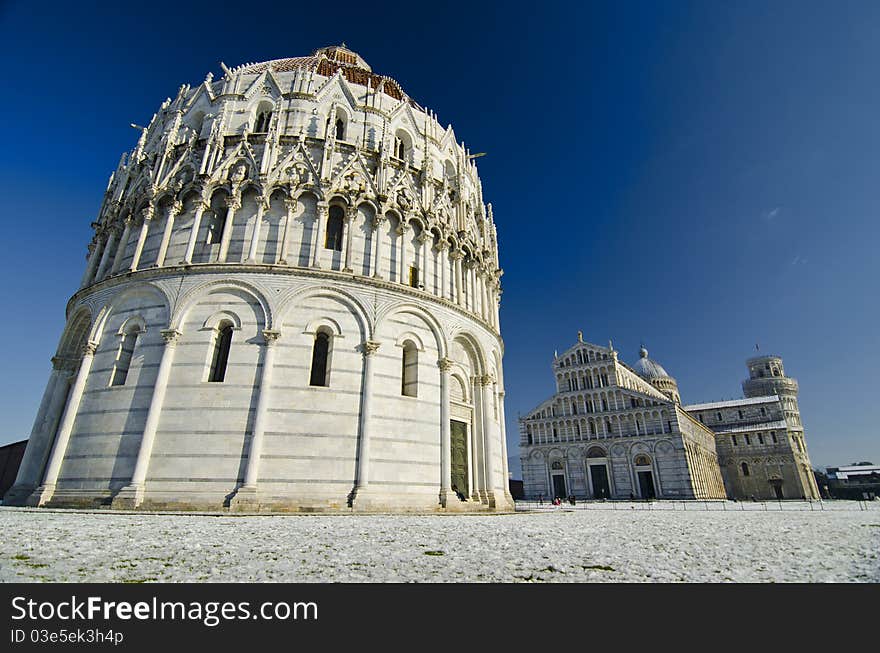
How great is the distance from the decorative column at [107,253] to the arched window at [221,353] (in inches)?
291

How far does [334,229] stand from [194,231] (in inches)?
207

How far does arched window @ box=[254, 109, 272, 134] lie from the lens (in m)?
19.4

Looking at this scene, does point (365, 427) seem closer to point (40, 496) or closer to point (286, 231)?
point (286, 231)

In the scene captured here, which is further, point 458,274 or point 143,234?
point 458,274

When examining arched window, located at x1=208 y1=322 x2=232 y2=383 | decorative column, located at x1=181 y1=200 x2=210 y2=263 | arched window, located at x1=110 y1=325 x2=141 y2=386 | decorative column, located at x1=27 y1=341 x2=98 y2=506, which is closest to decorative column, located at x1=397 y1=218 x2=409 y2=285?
arched window, located at x1=208 y1=322 x2=232 y2=383

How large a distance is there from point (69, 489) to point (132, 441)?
2660mm

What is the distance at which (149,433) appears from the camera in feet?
44.0

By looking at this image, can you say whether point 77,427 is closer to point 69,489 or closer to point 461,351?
point 69,489

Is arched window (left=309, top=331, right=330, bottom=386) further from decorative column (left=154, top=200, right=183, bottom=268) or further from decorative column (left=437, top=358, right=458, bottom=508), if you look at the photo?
decorative column (left=154, top=200, right=183, bottom=268)

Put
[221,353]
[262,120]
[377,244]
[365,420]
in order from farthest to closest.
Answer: [262,120], [377,244], [221,353], [365,420]

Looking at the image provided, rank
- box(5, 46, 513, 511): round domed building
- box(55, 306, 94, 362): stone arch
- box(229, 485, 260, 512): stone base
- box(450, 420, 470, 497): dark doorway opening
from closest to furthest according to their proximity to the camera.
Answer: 1. box(229, 485, 260, 512): stone base
2. box(5, 46, 513, 511): round domed building
3. box(55, 306, 94, 362): stone arch
4. box(450, 420, 470, 497): dark doorway opening

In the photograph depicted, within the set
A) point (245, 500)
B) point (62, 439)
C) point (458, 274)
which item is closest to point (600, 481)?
point (458, 274)

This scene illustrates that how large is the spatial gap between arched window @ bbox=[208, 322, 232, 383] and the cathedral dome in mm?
82111
